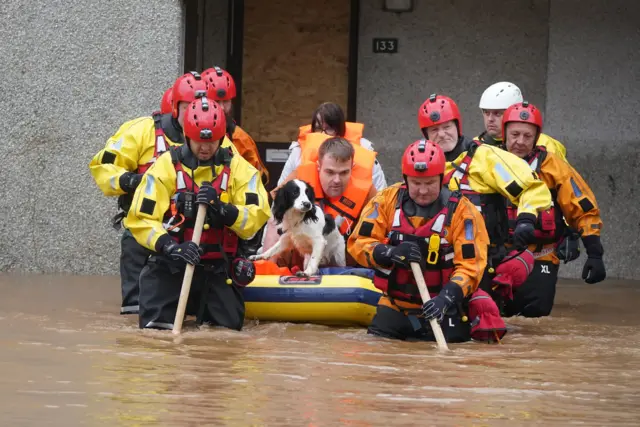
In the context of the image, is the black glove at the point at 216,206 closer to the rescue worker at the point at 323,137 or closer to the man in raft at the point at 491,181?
the man in raft at the point at 491,181

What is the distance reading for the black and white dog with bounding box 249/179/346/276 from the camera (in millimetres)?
9820

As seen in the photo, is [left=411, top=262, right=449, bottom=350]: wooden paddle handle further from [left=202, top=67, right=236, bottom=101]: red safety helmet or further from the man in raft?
[left=202, top=67, right=236, bottom=101]: red safety helmet

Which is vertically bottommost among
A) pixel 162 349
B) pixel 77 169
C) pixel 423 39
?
pixel 162 349

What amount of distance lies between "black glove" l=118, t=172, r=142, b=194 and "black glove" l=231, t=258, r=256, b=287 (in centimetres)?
95

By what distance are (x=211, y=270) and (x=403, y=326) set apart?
1361 mm

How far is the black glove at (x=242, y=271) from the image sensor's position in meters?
9.05

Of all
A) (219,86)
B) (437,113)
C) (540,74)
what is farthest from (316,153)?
(540,74)

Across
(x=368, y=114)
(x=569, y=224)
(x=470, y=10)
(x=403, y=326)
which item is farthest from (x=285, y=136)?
(x=403, y=326)

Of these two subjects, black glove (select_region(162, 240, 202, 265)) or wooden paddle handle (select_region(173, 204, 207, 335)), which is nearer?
black glove (select_region(162, 240, 202, 265))

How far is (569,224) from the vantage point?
10289 millimetres

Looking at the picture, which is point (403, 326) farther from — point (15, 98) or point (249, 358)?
point (15, 98)

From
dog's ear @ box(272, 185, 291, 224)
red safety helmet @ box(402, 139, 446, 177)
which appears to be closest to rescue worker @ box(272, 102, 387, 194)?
dog's ear @ box(272, 185, 291, 224)

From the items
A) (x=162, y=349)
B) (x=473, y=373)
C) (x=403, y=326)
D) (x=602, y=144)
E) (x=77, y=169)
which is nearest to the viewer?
(x=473, y=373)

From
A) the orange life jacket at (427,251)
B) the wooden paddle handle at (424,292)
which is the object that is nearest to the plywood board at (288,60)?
the orange life jacket at (427,251)
